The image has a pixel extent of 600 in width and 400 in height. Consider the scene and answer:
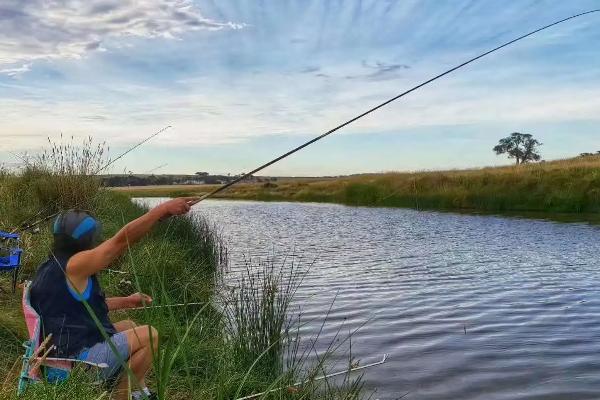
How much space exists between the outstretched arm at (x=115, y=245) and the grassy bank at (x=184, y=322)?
0.27 m

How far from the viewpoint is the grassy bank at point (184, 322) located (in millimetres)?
3130

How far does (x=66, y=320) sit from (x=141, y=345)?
42 centimetres

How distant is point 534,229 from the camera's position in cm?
1931

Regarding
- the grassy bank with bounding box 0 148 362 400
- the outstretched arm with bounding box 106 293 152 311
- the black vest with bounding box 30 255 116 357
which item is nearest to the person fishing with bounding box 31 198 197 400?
the black vest with bounding box 30 255 116 357

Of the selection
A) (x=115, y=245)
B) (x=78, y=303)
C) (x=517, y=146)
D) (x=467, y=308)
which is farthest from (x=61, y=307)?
(x=517, y=146)

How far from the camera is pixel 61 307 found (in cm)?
336

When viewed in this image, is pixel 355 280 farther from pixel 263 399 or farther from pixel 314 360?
pixel 263 399

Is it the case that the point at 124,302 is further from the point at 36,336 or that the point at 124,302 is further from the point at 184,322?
the point at 184,322

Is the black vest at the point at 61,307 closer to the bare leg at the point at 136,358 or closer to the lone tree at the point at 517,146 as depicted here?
the bare leg at the point at 136,358

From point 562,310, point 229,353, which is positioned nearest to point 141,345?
point 229,353

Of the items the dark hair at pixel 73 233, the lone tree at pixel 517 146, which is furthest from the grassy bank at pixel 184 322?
the lone tree at pixel 517 146

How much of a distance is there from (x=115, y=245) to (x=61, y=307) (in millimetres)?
530

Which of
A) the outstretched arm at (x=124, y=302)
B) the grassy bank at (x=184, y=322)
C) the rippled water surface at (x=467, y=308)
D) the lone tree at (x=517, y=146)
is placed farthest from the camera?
the lone tree at (x=517, y=146)

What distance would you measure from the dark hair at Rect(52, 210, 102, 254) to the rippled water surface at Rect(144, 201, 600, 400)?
10.1 feet
